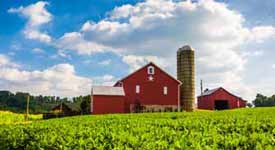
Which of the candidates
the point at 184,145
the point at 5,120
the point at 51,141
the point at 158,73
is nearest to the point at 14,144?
the point at 51,141

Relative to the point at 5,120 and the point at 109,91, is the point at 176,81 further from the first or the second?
the point at 5,120

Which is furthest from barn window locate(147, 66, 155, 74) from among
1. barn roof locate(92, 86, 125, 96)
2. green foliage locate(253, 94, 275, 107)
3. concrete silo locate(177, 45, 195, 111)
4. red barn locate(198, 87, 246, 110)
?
green foliage locate(253, 94, 275, 107)

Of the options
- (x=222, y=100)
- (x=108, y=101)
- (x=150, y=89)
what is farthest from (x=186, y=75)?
(x=108, y=101)

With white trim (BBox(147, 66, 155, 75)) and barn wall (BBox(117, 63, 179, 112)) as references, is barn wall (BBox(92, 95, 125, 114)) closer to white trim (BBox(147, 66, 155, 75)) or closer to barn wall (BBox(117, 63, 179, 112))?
barn wall (BBox(117, 63, 179, 112))

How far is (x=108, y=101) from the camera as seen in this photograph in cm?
4584

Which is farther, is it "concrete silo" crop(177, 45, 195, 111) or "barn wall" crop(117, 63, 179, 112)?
"concrete silo" crop(177, 45, 195, 111)

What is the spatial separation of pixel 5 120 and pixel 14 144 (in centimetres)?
3430

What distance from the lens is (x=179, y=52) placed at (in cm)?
5525

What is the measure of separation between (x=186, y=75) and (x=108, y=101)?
42.3 feet

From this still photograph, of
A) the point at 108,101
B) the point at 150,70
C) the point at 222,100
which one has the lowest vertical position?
the point at 108,101

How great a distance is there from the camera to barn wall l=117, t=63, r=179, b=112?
47188 millimetres

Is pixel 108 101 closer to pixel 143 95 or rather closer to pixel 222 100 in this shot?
pixel 143 95

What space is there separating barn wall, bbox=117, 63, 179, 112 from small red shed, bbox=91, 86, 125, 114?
124cm

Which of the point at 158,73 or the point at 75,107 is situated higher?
the point at 158,73
